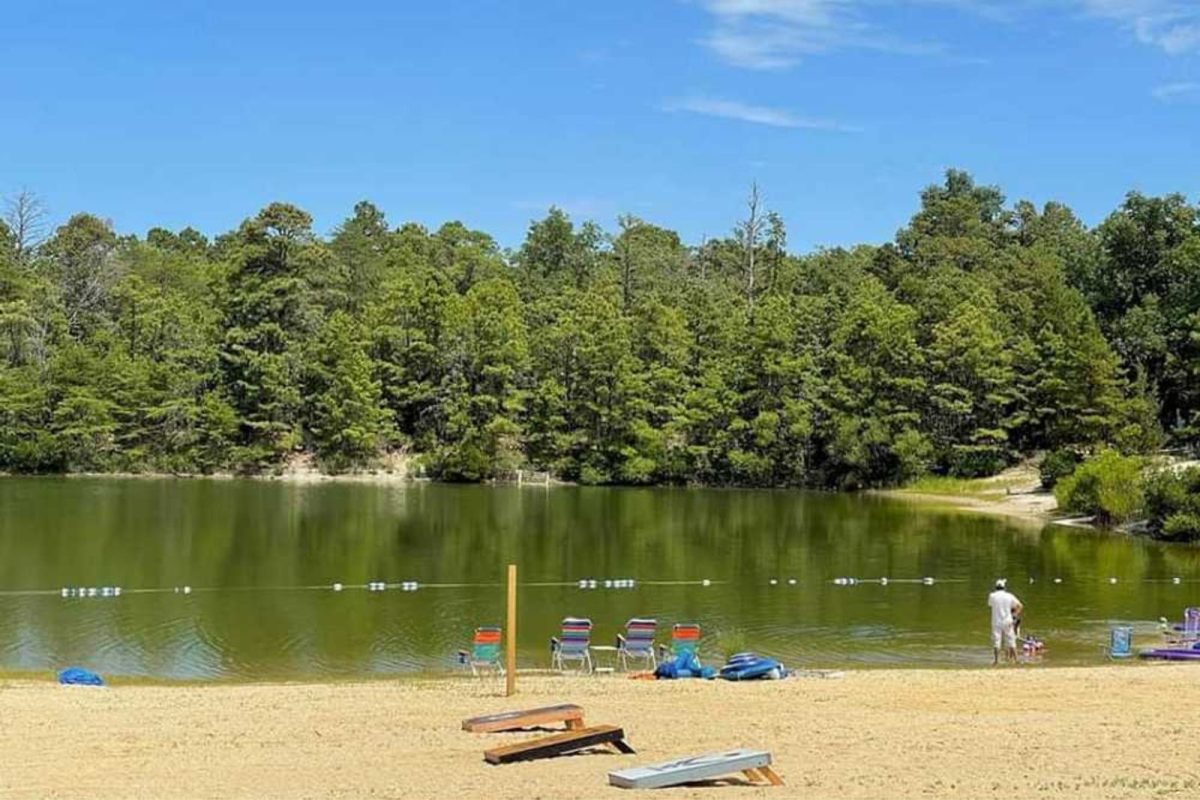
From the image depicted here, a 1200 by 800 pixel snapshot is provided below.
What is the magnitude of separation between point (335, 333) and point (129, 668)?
5615 centimetres

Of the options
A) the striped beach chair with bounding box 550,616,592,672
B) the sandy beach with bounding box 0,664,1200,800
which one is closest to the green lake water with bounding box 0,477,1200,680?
the striped beach chair with bounding box 550,616,592,672

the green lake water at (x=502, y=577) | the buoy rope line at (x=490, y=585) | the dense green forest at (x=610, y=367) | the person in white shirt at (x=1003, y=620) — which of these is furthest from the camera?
the dense green forest at (x=610, y=367)

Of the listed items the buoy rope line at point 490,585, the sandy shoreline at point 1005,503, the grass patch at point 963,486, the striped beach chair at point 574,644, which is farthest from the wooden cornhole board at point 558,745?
the grass patch at point 963,486

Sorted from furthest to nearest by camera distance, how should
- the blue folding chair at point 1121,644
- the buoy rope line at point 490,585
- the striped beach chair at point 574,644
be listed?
the buoy rope line at point 490,585 → the blue folding chair at point 1121,644 → the striped beach chair at point 574,644

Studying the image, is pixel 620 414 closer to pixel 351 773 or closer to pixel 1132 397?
pixel 1132 397

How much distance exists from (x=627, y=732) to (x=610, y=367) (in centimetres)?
6211

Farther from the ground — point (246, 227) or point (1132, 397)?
point (246, 227)

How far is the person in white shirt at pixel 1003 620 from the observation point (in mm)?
20828

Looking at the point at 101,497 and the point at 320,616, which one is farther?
the point at 101,497

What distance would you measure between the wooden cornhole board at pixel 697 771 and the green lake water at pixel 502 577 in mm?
11243

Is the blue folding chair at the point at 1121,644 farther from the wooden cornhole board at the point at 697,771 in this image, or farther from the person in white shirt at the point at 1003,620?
the wooden cornhole board at the point at 697,771

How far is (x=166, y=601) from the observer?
90.0 feet

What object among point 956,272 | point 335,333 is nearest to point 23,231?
point 335,333

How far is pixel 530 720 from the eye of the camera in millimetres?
12227
